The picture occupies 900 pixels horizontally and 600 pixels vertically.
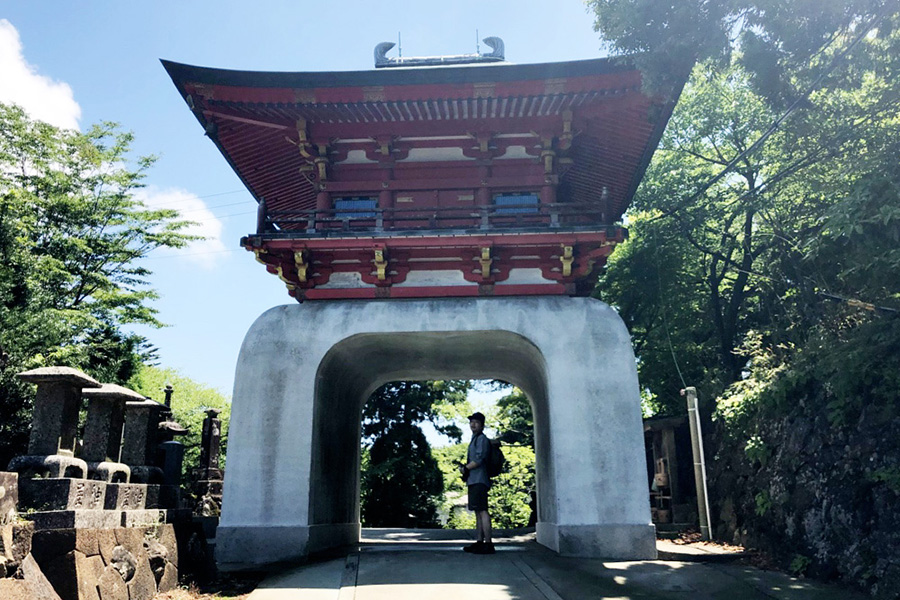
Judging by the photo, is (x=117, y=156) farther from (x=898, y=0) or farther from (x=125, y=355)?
(x=898, y=0)

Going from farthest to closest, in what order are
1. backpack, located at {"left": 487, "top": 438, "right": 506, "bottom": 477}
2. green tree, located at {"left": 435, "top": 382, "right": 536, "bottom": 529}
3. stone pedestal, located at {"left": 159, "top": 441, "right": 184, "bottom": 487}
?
green tree, located at {"left": 435, "top": 382, "right": 536, "bottom": 529} < stone pedestal, located at {"left": 159, "top": 441, "right": 184, "bottom": 487} < backpack, located at {"left": 487, "top": 438, "right": 506, "bottom": 477}

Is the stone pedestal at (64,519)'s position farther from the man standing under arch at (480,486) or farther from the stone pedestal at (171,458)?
the man standing under arch at (480,486)

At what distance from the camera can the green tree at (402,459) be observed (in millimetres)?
24828

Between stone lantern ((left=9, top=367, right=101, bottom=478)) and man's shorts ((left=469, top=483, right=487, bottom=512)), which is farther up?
stone lantern ((left=9, top=367, right=101, bottom=478))

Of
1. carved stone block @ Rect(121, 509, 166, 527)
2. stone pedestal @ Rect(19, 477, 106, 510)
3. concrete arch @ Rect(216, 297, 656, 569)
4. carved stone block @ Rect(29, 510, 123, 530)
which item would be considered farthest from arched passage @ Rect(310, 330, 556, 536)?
stone pedestal @ Rect(19, 477, 106, 510)

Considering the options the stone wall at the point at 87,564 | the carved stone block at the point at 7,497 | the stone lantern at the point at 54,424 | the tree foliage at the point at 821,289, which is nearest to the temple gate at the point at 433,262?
the tree foliage at the point at 821,289

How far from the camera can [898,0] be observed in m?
7.92

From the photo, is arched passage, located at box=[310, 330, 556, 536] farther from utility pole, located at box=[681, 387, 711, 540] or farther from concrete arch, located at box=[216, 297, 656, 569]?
utility pole, located at box=[681, 387, 711, 540]

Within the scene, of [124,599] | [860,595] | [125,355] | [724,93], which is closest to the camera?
[124,599]

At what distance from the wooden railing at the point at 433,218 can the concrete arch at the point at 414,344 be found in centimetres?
135

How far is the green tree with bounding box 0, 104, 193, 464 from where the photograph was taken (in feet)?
62.8

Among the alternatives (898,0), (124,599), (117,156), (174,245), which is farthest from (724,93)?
(117,156)

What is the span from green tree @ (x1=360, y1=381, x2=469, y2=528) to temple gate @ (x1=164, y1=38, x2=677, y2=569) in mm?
12307

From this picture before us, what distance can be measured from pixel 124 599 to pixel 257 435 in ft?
13.5
